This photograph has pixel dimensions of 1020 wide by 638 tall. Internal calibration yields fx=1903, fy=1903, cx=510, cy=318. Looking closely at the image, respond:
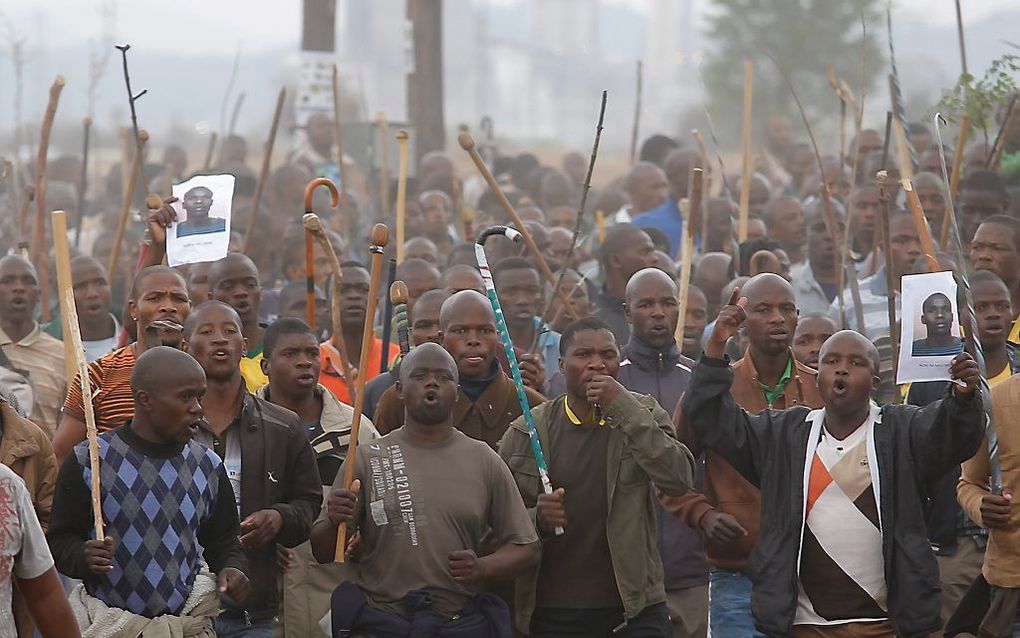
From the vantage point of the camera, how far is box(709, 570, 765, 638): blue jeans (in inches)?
316

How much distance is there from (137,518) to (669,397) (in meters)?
2.70

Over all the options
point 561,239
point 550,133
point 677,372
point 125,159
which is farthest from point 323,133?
point 550,133

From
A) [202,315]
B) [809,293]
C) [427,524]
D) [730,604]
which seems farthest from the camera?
[809,293]

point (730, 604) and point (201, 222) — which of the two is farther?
point (201, 222)

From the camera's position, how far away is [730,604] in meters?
8.07

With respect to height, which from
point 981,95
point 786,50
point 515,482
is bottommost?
point 515,482

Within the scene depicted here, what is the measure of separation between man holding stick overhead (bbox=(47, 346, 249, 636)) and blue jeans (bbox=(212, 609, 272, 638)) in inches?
37.4

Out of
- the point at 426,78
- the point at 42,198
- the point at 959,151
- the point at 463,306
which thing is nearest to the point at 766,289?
the point at 463,306

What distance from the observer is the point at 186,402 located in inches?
261

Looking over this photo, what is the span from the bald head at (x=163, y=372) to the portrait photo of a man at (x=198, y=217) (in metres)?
2.15

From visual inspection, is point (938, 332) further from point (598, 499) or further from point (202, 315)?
point (202, 315)

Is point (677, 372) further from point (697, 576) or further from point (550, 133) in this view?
point (550, 133)

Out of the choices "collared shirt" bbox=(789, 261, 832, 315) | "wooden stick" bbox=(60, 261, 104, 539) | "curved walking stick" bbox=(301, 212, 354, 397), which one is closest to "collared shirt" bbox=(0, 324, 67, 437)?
"curved walking stick" bbox=(301, 212, 354, 397)

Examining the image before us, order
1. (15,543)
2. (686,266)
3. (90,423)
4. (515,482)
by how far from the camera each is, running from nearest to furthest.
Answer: (15,543) → (90,423) → (515,482) → (686,266)
